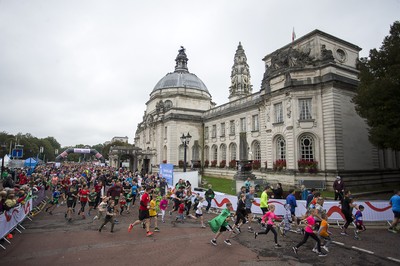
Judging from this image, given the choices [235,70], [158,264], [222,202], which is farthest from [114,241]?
[235,70]

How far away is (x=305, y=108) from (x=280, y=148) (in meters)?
4.74

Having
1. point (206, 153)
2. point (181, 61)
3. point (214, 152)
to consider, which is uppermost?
point (181, 61)

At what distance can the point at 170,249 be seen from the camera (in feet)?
28.3

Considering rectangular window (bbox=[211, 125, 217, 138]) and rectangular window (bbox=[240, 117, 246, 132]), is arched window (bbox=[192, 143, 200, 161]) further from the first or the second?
rectangular window (bbox=[240, 117, 246, 132])

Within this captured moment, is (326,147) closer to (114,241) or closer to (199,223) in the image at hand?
(199,223)

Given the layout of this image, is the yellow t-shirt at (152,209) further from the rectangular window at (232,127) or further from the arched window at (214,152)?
the arched window at (214,152)

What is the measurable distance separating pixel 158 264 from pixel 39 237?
596 cm

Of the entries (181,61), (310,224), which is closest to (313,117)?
(310,224)

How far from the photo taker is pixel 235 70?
60.4m

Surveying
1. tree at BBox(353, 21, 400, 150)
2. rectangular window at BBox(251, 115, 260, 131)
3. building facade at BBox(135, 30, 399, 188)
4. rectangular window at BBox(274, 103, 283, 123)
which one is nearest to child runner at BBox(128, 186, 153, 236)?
tree at BBox(353, 21, 400, 150)

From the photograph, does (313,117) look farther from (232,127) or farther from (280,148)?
(232,127)

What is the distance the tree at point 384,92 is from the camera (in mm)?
15797

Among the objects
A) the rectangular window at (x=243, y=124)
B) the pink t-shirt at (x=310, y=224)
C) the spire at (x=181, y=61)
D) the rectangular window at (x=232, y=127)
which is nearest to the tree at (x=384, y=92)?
the pink t-shirt at (x=310, y=224)

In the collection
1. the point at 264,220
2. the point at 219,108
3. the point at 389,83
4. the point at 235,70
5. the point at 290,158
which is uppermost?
the point at 235,70
